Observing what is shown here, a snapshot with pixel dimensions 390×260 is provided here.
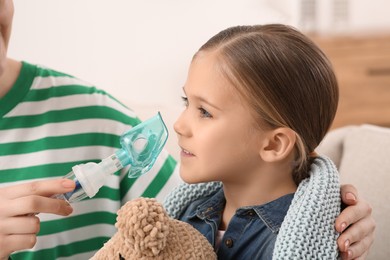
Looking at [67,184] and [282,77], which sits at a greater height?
[282,77]

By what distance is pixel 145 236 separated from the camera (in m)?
0.91

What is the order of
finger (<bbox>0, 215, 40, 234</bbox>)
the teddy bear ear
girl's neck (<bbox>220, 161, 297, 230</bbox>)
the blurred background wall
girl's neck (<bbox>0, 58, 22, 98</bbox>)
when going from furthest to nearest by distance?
1. the blurred background wall
2. girl's neck (<bbox>0, 58, 22, 98</bbox>)
3. girl's neck (<bbox>220, 161, 297, 230</bbox>)
4. finger (<bbox>0, 215, 40, 234</bbox>)
5. the teddy bear ear

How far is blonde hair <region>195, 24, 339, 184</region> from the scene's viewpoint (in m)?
1.06

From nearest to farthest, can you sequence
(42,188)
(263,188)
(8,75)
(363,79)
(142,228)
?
(142,228) → (42,188) → (263,188) → (8,75) → (363,79)

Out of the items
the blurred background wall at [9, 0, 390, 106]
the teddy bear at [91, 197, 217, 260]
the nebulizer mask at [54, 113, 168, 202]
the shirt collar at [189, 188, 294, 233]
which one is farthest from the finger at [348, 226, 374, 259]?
the blurred background wall at [9, 0, 390, 106]

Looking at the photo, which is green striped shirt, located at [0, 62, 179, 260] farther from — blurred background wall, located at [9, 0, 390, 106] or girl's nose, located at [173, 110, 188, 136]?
blurred background wall, located at [9, 0, 390, 106]

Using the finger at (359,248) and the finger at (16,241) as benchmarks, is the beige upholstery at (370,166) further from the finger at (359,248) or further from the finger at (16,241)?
the finger at (16,241)

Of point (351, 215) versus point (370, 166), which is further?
point (370, 166)

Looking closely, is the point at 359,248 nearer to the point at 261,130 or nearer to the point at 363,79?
the point at 261,130

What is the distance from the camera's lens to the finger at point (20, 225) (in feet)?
3.32

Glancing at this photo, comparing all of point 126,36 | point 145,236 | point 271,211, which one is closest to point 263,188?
point 271,211

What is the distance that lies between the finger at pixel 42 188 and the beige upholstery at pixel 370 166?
29.6 inches

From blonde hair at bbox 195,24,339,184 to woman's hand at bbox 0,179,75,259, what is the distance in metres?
0.32

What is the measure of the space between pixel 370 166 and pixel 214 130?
0.61 metres
